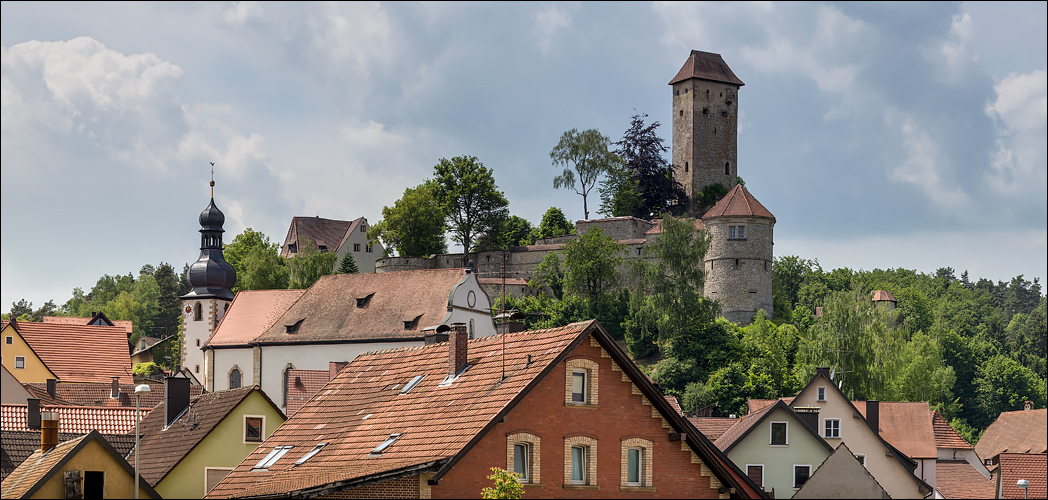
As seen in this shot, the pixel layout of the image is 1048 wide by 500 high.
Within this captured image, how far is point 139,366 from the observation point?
88125 mm

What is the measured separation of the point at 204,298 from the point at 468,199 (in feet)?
88.3

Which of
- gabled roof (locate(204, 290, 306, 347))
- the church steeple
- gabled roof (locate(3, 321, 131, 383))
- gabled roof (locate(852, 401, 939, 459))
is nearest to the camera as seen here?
gabled roof (locate(852, 401, 939, 459))

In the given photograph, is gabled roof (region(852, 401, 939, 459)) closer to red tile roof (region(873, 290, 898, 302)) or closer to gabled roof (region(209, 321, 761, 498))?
gabled roof (region(209, 321, 761, 498))

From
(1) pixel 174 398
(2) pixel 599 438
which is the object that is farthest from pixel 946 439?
(2) pixel 599 438

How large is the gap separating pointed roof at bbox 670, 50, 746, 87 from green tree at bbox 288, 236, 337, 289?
105ft

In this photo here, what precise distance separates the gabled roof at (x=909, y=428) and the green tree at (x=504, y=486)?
3047 centimetres

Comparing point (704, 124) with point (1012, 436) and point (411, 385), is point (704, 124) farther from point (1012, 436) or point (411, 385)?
point (411, 385)

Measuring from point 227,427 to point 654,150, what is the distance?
80093 millimetres

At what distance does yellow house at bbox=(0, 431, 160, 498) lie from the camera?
20.5 meters

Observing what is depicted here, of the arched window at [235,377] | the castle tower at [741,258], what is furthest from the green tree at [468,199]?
the arched window at [235,377]

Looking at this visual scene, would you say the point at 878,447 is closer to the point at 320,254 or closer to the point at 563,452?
the point at 563,452

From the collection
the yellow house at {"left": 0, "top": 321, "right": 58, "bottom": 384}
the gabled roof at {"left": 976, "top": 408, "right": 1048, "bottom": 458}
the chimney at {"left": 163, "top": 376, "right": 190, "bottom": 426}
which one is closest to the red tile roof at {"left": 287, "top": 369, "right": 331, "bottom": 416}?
the yellow house at {"left": 0, "top": 321, "right": 58, "bottom": 384}

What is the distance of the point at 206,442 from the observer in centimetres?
2919

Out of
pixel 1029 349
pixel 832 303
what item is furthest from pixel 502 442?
pixel 1029 349
